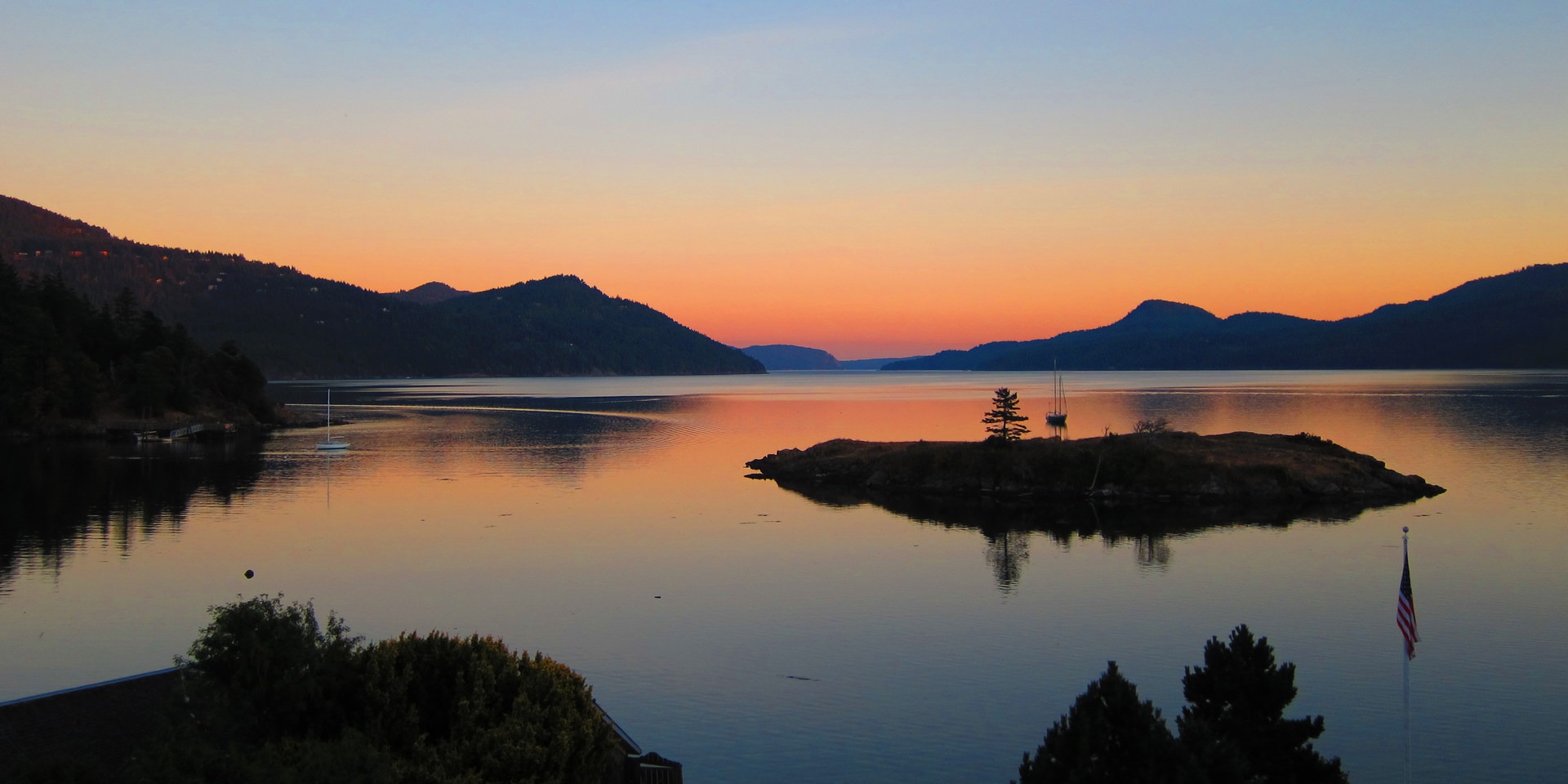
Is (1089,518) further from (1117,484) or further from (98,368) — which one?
(98,368)

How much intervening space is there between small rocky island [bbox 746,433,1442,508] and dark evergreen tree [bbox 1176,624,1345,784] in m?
49.1

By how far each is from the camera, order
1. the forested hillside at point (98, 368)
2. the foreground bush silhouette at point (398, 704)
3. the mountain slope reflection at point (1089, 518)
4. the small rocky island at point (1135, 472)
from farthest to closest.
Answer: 1. the forested hillside at point (98, 368)
2. the small rocky island at point (1135, 472)
3. the mountain slope reflection at point (1089, 518)
4. the foreground bush silhouette at point (398, 704)

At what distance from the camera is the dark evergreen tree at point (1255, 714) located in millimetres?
19984

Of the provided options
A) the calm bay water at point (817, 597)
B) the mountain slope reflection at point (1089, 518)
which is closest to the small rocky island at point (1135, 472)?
the mountain slope reflection at point (1089, 518)

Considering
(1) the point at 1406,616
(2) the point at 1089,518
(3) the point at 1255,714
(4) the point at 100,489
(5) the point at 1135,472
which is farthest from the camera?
(4) the point at 100,489

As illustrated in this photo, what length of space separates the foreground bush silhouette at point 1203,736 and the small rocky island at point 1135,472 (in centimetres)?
4922

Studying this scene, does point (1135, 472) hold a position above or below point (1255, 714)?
above

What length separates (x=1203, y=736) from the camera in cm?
1836

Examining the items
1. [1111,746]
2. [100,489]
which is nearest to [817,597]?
[1111,746]

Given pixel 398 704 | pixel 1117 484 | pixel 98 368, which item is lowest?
pixel 1117 484

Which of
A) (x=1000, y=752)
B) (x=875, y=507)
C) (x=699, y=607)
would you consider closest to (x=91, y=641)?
(x=699, y=607)

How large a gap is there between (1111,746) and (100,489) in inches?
3015

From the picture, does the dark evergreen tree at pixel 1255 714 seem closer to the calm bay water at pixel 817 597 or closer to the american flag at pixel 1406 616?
the american flag at pixel 1406 616

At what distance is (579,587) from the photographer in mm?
44500
